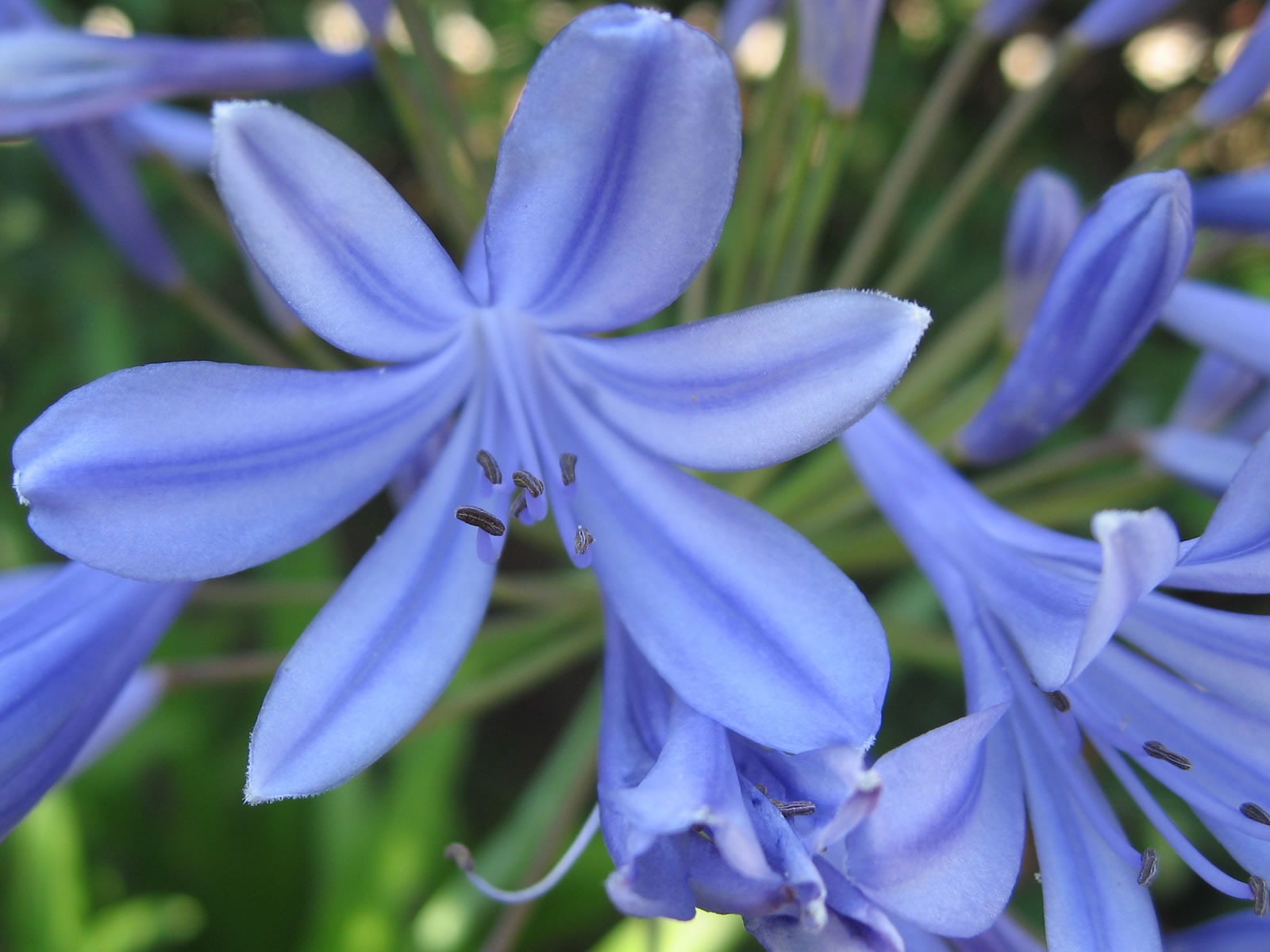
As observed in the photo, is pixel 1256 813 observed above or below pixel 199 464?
below

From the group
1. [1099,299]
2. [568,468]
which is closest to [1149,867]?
[1099,299]

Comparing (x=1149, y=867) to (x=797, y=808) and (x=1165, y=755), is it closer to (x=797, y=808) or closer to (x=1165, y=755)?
(x=1165, y=755)

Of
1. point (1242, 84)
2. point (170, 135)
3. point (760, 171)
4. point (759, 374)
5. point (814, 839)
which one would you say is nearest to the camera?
point (814, 839)

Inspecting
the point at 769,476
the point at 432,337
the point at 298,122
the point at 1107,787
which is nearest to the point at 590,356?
the point at 432,337

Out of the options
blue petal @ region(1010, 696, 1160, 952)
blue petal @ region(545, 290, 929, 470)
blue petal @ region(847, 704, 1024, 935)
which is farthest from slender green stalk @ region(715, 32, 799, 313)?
blue petal @ region(847, 704, 1024, 935)

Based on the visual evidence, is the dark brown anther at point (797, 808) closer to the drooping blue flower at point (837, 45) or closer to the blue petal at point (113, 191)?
the drooping blue flower at point (837, 45)

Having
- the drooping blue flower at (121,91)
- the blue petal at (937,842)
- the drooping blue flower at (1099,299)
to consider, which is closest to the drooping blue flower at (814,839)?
the blue petal at (937,842)
